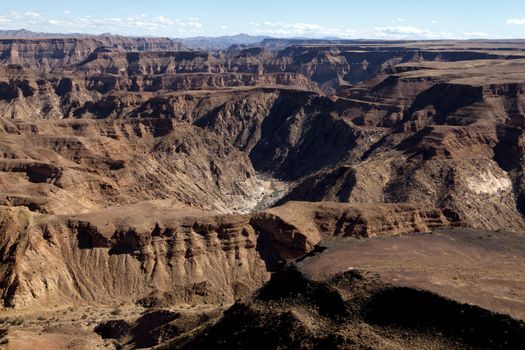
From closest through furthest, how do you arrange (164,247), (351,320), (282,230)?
1. (351,320)
2. (164,247)
3. (282,230)

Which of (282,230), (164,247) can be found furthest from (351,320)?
(164,247)

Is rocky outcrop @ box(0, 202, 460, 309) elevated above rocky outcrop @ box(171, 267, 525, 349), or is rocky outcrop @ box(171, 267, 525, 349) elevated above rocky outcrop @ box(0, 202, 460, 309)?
rocky outcrop @ box(171, 267, 525, 349)

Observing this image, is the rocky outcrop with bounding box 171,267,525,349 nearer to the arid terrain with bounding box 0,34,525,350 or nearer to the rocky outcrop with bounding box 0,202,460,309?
the arid terrain with bounding box 0,34,525,350

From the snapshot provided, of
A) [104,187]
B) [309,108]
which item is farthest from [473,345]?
[309,108]

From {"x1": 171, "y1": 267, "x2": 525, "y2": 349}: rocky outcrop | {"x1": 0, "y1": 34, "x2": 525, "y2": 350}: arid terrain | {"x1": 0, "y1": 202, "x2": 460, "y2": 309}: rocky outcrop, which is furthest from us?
{"x1": 0, "y1": 202, "x2": 460, "y2": 309}: rocky outcrop

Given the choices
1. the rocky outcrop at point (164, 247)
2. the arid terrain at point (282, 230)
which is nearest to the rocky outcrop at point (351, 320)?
the arid terrain at point (282, 230)

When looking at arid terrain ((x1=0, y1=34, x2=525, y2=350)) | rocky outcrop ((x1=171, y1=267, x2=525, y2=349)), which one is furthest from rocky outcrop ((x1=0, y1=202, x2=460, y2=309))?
rocky outcrop ((x1=171, y1=267, x2=525, y2=349))

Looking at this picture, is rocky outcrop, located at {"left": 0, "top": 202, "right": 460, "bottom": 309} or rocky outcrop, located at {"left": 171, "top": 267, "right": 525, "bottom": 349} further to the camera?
rocky outcrop, located at {"left": 0, "top": 202, "right": 460, "bottom": 309}

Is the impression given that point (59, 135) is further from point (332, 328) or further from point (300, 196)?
point (332, 328)

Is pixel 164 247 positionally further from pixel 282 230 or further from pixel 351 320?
pixel 351 320
